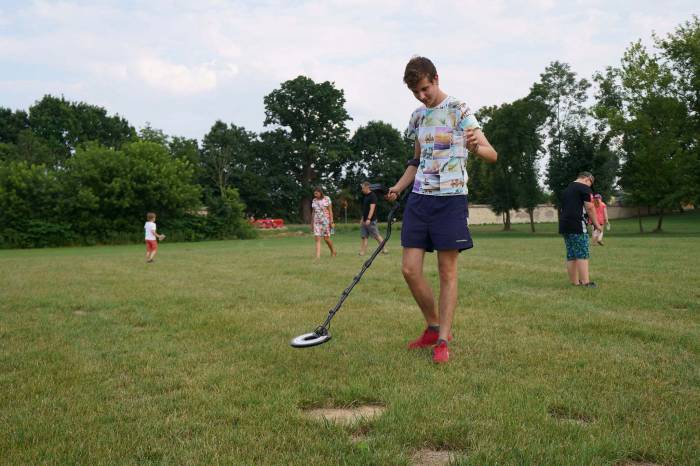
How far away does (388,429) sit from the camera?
9.00 feet

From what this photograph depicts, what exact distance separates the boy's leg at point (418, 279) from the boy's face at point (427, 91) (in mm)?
1174

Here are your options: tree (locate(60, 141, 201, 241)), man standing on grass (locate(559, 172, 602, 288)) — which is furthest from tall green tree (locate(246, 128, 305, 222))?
man standing on grass (locate(559, 172, 602, 288))

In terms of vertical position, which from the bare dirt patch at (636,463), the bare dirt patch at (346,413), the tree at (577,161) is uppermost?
the tree at (577,161)

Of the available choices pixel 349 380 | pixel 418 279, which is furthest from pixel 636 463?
pixel 418 279

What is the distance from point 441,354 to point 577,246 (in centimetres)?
546

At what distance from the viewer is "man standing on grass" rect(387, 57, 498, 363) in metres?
4.25

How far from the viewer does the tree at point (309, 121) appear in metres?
57.9

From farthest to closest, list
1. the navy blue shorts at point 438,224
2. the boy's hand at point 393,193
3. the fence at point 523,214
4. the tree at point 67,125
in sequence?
the fence at point 523,214
the tree at point 67,125
the boy's hand at point 393,193
the navy blue shorts at point 438,224

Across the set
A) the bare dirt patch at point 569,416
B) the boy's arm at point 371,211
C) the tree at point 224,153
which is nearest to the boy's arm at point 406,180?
the bare dirt patch at point 569,416

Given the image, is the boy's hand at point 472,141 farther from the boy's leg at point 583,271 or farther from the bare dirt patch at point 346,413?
the boy's leg at point 583,271

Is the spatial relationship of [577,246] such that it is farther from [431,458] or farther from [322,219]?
[322,219]

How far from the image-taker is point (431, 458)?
2.46 meters

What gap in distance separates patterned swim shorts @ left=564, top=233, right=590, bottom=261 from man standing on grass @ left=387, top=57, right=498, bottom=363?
4.91 metres

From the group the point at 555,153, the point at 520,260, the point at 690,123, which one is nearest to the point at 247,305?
the point at 520,260
